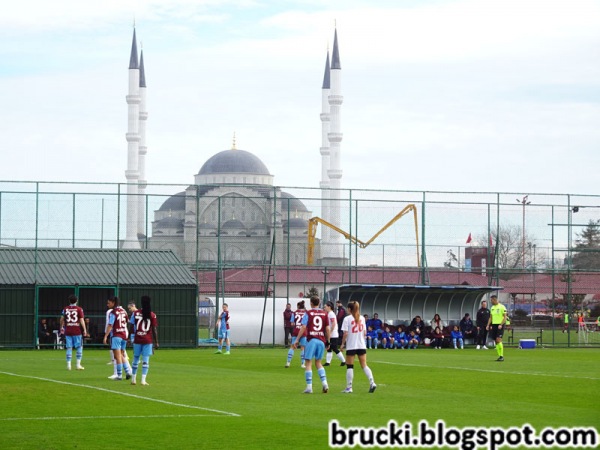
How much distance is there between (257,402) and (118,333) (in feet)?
20.3

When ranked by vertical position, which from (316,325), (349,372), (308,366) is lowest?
(349,372)

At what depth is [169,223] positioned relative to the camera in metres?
119

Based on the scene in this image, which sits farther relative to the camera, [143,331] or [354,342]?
[143,331]

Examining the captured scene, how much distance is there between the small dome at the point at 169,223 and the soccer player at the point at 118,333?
92109mm

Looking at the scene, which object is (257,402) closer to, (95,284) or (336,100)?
(95,284)

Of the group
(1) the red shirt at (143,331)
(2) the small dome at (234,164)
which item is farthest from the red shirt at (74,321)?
(2) the small dome at (234,164)

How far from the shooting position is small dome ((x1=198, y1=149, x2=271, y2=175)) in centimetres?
15675

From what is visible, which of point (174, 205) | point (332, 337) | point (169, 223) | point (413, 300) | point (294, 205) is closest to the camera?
point (332, 337)

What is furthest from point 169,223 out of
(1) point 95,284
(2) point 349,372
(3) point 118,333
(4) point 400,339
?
(2) point 349,372

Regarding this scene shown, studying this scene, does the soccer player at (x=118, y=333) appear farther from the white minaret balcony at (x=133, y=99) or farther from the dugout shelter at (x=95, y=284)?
the white minaret balcony at (x=133, y=99)

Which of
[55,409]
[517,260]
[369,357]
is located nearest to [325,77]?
[517,260]

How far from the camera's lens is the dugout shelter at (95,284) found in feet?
131

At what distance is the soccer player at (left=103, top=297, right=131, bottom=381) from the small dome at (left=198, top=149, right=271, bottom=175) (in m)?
133

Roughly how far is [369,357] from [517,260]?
81.2ft
